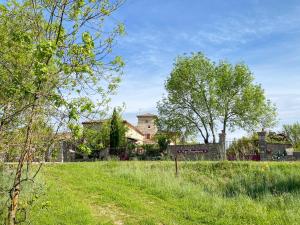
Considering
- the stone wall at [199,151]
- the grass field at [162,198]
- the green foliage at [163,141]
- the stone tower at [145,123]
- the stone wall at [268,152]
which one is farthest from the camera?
the stone tower at [145,123]

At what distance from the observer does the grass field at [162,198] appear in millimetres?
9250

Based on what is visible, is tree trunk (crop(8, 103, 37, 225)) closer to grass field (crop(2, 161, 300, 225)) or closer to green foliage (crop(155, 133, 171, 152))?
grass field (crop(2, 161, 300, 225))

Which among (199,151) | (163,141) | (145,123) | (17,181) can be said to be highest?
(145,123)

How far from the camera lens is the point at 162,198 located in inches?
467

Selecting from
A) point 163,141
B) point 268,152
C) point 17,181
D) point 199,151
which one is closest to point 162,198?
point 17,181

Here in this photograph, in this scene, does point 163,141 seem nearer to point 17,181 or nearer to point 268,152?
point 268,152

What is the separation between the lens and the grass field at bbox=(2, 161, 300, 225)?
925 centimetres

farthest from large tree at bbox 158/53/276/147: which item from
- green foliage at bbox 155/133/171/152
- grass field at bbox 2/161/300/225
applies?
grass field at bbox 2/161/300/225

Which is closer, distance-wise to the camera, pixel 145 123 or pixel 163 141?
pixel 163 141

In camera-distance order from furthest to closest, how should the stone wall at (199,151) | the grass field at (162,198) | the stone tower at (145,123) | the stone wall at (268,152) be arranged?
the stone tower at (145,123) → the stone wall at (199,151) → the stone wall at (268,152) → the grass field at (162,198)

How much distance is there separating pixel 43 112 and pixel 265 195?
928cm

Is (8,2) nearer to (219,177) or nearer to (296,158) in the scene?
(219,177)

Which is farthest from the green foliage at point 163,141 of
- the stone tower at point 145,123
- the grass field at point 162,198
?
the stone tower at point 145,123

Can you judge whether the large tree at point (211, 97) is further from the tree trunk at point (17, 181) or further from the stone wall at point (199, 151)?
the tree trunk at point (17, 181)
